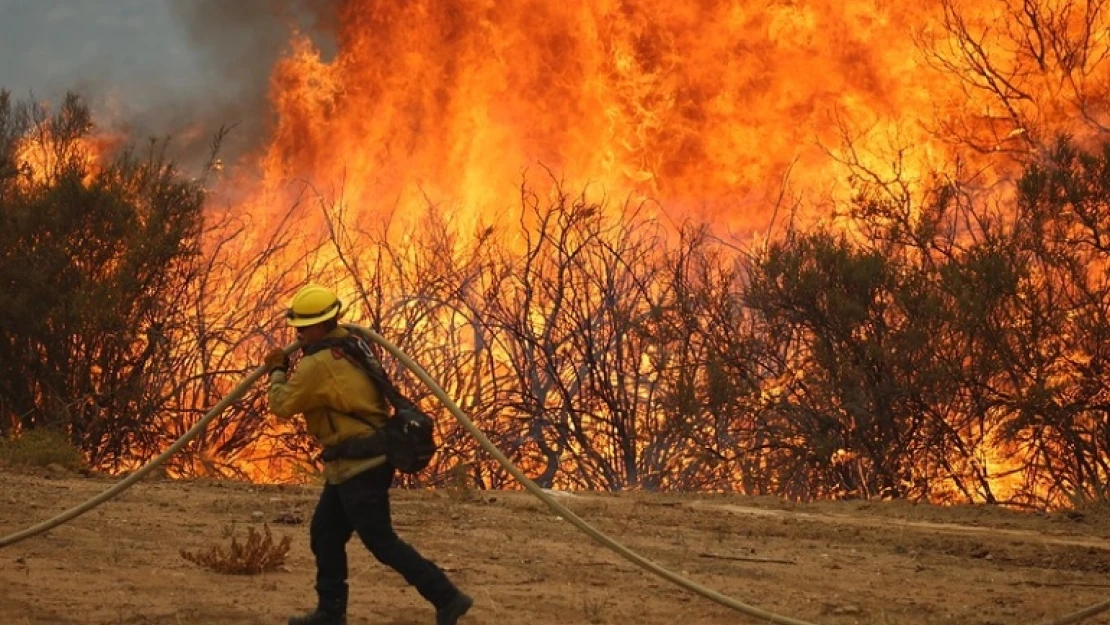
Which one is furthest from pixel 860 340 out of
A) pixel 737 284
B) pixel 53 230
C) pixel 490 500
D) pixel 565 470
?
pixel 53 230

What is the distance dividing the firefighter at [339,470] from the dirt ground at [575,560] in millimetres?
555

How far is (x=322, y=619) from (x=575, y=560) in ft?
8.51

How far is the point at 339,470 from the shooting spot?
6.64 meters

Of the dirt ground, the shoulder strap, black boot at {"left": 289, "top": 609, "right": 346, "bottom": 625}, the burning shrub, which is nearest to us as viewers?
the shoulder strap

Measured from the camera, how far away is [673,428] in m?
16.1

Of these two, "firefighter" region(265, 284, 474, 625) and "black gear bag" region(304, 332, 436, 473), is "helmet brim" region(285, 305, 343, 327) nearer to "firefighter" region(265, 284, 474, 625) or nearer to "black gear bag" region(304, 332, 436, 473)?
"firefighter" region(265, 284, 474, 625)

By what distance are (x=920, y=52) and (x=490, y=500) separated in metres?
10.2

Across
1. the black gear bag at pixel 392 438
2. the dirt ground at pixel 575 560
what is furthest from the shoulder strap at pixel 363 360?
the dirt ground at pixel 575 560

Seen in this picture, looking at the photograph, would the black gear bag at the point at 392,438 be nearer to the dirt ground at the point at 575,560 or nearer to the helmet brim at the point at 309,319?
the helmet brim at the point at 309,319

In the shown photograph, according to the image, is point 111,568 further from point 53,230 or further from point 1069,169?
point 1069,169

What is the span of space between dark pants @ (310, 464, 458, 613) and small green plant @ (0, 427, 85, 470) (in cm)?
734

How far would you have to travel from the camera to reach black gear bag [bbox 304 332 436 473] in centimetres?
663

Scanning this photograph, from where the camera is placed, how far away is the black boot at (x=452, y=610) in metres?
6.80

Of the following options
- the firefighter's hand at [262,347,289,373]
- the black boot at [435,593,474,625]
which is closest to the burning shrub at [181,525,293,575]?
the firefighter's hand at [262,347,289,373]
